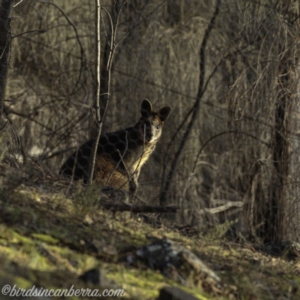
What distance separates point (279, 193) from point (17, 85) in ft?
15.0

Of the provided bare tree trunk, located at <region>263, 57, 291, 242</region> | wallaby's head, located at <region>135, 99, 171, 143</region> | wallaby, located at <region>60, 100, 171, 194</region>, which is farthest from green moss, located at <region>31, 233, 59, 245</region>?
wallaby's head, located at <region>135, 99, 171, 143</region>

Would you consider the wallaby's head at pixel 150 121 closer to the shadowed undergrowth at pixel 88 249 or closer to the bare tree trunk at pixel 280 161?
the bare tree trunk at pixel 280 161

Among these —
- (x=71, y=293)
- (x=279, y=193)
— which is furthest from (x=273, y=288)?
(x=279, y=193)

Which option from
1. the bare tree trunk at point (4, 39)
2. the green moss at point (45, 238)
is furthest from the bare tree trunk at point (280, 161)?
the green moss at point (45, 238)

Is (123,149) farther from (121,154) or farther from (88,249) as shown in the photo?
(88,249)

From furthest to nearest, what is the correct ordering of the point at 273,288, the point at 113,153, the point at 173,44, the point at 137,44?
1. the point at 173,44
2. the point at 137,44
3. the point at 113,153
4. the point at 273,288

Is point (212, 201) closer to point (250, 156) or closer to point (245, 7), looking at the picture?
point (250, 156)

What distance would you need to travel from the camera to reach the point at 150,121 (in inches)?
343

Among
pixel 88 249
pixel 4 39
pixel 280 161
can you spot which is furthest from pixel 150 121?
pixel 88 249

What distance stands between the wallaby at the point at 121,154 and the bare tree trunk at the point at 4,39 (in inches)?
61.6

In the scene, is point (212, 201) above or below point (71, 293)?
below

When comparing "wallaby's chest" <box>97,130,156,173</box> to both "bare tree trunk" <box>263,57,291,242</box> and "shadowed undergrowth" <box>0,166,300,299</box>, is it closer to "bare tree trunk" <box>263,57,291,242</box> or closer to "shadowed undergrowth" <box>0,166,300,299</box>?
"bare tree trunk" <box>263,57,291,242</box>

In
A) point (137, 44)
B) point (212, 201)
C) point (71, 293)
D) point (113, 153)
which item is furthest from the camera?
point (137, 44)

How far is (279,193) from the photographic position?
8.01m
